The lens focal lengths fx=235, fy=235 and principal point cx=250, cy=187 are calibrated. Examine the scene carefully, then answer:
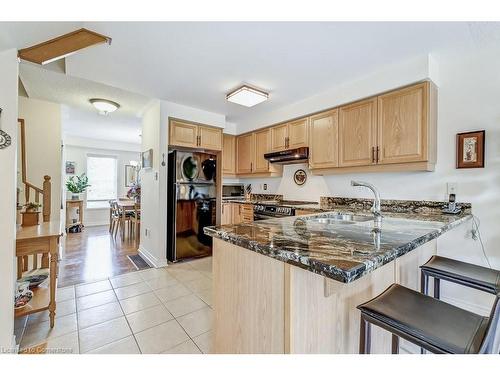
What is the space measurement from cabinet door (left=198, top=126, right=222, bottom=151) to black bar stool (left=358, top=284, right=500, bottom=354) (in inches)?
124

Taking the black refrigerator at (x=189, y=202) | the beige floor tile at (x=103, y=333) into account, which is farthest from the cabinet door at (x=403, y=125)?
the beige floor tile at (x=103, y=333)

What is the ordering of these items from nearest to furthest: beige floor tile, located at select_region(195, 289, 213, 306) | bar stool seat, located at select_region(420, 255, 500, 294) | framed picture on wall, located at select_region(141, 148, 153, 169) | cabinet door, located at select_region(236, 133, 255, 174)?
bar stool seat, located at select_region(420, 255, 500, 294) → beige floor tile, located at select_region(195, 289, 213, 306) → framed picture on wall, located at select_region(141, 148, 153, 169) → cabinet door, located at select_region(236, 133, 255, 174)

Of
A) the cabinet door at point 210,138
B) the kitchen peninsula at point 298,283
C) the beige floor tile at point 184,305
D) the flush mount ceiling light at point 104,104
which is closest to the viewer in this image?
the kitchen peninsula at point 298,283

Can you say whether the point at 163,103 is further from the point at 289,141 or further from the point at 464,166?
the point at 464,166

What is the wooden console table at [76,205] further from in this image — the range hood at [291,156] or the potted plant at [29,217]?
the range hood at [291,156]

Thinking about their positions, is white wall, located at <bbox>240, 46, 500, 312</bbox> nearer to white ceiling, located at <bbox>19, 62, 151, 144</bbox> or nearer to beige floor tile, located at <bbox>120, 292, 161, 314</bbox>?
beige floor tile, located at <bbox>120, 292, 161, 314</bbox>

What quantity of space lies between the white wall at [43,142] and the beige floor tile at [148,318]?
7.98 ft

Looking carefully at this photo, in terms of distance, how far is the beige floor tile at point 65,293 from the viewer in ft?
7.49

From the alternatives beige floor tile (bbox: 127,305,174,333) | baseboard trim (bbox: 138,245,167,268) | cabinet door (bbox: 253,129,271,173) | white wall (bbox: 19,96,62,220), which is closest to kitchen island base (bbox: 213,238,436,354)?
beige floor tile (bbox: 127,305,174,333)

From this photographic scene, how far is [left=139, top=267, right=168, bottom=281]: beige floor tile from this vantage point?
2836 mm
